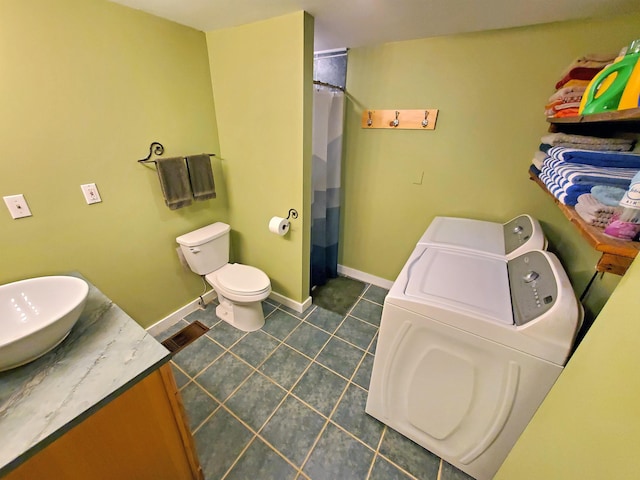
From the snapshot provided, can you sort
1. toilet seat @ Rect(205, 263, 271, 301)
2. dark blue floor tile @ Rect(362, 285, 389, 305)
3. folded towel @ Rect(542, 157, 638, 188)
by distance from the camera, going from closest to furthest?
folded towel @ Rect(542, 157, 638, 188), toilet seat @ Rect(205, 263, 271, 301), dark blue floor tile @ Rect(362, 285, 389, 305)

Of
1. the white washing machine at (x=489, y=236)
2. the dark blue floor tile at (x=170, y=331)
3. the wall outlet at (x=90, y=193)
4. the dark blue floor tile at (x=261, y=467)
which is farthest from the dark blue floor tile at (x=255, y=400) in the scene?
the wall outlet at (x=90, y=193)

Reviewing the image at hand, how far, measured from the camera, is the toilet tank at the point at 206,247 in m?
1.85

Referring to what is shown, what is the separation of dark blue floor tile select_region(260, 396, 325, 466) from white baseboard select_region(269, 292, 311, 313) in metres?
0.79

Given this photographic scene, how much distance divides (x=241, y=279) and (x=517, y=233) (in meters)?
1.89

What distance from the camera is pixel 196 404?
1457mm

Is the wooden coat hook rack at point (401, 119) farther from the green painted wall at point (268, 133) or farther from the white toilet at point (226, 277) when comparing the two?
the white toilet at point (226, 277)

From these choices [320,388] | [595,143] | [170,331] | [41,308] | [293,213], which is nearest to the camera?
[595,143]

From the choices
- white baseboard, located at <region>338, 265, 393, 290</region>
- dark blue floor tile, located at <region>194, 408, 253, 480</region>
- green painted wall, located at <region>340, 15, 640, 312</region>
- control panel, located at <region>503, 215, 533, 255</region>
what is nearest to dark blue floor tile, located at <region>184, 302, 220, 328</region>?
dark blue floor tile, located at <region>194, 408, 253, 480</region>

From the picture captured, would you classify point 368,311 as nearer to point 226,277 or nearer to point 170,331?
point 226,277

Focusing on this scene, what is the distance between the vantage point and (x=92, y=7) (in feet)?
4.12

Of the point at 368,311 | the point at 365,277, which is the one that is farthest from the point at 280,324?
the point at 365,277

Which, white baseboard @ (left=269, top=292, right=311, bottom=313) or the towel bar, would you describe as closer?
the towel bar

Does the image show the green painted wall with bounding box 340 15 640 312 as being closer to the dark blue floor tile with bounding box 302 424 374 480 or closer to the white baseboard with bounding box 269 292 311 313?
the white baseboard with bounding box 269 292 311 313

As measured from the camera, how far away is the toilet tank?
1854 mm
